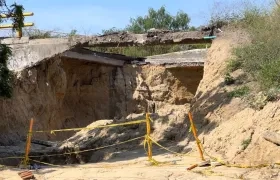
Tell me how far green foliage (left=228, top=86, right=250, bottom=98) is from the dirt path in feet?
8.15

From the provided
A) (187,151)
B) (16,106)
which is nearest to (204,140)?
(187,151)

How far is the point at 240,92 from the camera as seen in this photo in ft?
43.5

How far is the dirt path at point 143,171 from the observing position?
384 inches

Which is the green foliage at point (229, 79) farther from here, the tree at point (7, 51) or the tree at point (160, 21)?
the tree at point (160, 21)

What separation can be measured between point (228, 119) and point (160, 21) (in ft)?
129

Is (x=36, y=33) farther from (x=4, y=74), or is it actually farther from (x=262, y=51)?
(x=262, y=51)

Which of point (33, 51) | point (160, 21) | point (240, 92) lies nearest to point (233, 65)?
point (240, 92)

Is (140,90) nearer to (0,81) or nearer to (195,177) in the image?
(0,81)

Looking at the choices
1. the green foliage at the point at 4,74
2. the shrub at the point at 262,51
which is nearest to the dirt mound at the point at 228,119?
the shrub at the point at 262,51

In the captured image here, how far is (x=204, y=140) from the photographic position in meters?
12.4

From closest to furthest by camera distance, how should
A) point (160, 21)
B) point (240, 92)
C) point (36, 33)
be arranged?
point (240, 92)
point (36, 33)
point (160, 21)

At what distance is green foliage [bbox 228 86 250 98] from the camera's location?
43.2 ft

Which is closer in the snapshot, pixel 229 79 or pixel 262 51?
pixel 262 51

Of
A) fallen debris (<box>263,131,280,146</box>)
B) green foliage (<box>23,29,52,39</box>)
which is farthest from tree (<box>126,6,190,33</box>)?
fallen debris (<box>263,131,280,146</box>)
